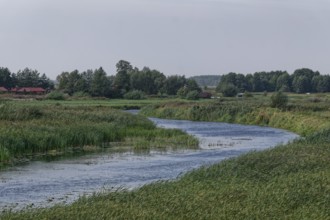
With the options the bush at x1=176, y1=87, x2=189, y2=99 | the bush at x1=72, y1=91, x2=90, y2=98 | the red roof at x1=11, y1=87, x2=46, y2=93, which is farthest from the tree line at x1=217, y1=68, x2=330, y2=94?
the bush at x1=72, y1=91, x2=90, y2=98

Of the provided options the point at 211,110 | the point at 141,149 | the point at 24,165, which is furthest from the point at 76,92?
the point at 24,165

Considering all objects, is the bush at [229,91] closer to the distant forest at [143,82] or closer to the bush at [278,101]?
the distant forest at [143,82]

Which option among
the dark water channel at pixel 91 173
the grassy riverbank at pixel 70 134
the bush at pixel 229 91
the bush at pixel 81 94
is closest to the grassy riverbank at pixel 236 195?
the dark water channel at pixel 91 173

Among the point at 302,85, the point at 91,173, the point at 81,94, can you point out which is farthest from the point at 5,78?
the point at 91,173

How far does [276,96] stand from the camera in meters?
72.6

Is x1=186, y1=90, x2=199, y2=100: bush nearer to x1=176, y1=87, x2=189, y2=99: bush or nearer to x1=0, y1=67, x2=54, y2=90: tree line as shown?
x1=176, y1=87, x2=189, y2=99: bush

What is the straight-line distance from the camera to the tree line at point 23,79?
13162cm

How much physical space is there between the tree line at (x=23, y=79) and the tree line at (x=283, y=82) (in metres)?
48.7

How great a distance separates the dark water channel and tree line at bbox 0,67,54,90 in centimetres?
9724

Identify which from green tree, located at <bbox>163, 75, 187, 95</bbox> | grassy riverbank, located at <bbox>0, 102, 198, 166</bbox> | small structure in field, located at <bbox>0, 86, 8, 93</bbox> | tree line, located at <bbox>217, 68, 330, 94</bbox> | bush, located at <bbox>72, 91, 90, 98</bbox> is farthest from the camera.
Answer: tree line, located at <bbox>217, 68, 330, 94</bbox>

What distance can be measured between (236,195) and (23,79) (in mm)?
127571

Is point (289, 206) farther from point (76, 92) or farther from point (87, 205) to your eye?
point (76, 92)

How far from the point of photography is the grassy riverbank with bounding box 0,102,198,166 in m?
33.1

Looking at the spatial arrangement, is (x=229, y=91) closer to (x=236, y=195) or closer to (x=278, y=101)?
(x=278, y=101)
